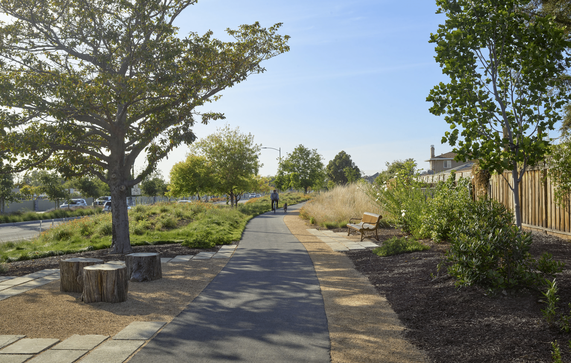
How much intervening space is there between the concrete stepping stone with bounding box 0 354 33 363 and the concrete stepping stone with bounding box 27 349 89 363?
0.30ft

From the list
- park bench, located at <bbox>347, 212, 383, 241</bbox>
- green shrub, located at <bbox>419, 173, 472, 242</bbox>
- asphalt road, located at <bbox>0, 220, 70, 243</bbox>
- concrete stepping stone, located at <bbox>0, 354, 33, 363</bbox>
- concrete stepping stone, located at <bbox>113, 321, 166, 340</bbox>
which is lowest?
asphalt road, located at <bbox>0, 220, 70, 243</bbox>

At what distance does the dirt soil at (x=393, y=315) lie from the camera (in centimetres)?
382

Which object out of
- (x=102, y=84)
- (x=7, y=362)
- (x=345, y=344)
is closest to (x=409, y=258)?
(x=345, y=344)

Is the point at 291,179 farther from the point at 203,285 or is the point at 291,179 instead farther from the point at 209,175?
the point at 203,285

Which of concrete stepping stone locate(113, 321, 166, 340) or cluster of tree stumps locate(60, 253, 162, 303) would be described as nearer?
concrete stepping stone locate(113, 321, 166, 340)

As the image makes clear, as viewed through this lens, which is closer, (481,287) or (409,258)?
(481,287)

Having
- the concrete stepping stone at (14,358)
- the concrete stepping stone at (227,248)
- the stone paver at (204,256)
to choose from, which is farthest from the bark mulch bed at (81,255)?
the concrete stepping stone at (14,358)

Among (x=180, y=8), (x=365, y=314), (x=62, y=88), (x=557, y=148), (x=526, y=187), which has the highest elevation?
(x=180, y=8)

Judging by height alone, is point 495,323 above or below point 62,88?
below

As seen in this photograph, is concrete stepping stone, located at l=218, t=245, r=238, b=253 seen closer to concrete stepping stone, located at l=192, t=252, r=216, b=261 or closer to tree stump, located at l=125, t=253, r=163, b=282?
concrete stepping stone, located at l=192, t=252, r=216, b=261

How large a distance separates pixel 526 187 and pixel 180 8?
1062cm

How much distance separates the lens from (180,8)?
36.9 feet

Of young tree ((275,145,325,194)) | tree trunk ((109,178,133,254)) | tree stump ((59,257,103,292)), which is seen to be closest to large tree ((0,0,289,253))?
tree trunk ((109,178,133,254))

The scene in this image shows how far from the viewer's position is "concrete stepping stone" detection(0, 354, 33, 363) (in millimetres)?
3653
